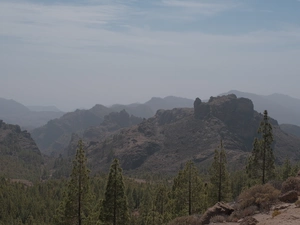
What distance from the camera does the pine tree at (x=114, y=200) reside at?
107 ft

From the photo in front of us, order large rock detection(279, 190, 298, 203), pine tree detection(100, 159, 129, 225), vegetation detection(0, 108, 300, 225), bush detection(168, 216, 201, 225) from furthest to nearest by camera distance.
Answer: pine tree detection(100, 159, 129, 225), vegetation detection(0, 108, 300, 225), bush detection(168, 216, 201, 225), large rock detection(279, 190, 298, 203)

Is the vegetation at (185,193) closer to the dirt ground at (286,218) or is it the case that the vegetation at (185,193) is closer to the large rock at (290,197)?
the large rock at (290,197)

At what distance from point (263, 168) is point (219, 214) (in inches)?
598

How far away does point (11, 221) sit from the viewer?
92562 millimetres

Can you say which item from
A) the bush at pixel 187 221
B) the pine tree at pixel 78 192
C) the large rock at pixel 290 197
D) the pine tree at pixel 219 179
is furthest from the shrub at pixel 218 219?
the pine tree at pixel 219 179

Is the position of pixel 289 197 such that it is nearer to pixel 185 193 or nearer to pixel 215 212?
pixel 215 212

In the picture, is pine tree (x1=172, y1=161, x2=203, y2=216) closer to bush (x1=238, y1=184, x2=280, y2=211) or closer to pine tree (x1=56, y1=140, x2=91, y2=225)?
bush (x1=238, y1=184, x2=280, y2=211)

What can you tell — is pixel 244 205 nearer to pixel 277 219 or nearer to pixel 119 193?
pixel 277 219

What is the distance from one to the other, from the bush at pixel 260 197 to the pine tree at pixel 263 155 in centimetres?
1217

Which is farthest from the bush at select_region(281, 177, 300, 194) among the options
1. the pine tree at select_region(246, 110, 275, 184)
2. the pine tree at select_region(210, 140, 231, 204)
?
the pine tree at select_region(210, 140, 231, 204)

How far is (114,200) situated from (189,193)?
38.7ft

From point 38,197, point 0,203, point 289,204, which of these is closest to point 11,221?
point 0,203

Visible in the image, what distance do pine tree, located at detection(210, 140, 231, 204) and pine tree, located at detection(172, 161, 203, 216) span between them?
76.4 inches

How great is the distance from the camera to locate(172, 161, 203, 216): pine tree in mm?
40594
